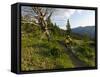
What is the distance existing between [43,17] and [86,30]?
405mm

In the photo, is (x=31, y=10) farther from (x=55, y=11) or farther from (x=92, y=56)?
(x=92, y=56)

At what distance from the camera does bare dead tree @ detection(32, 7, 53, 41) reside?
2.03 meters

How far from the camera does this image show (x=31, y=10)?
2.01 metres

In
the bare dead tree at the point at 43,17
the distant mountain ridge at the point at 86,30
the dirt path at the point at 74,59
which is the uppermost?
the bare dead tree at the point at 43,17

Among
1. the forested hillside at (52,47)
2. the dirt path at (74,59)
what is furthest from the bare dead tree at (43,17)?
the dirt path at (74,59)

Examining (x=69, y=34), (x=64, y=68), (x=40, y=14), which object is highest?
(x=40, y=14)

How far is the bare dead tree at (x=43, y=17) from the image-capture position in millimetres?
2033

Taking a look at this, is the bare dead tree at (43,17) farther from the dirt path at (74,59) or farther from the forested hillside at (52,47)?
the dirt path at (74,59)

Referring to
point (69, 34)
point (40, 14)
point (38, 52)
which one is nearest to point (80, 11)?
point (69, 34)

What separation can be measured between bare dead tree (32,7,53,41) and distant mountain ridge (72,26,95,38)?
9.6 inches

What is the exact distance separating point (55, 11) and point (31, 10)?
0.67ft

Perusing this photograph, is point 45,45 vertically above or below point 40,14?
below

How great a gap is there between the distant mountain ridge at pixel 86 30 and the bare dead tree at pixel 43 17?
24 centimetres

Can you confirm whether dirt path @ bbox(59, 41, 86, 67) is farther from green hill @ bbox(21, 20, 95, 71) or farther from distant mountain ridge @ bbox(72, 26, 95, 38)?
distant mountain ridge @ bbox(72, 26, 95, 38)
